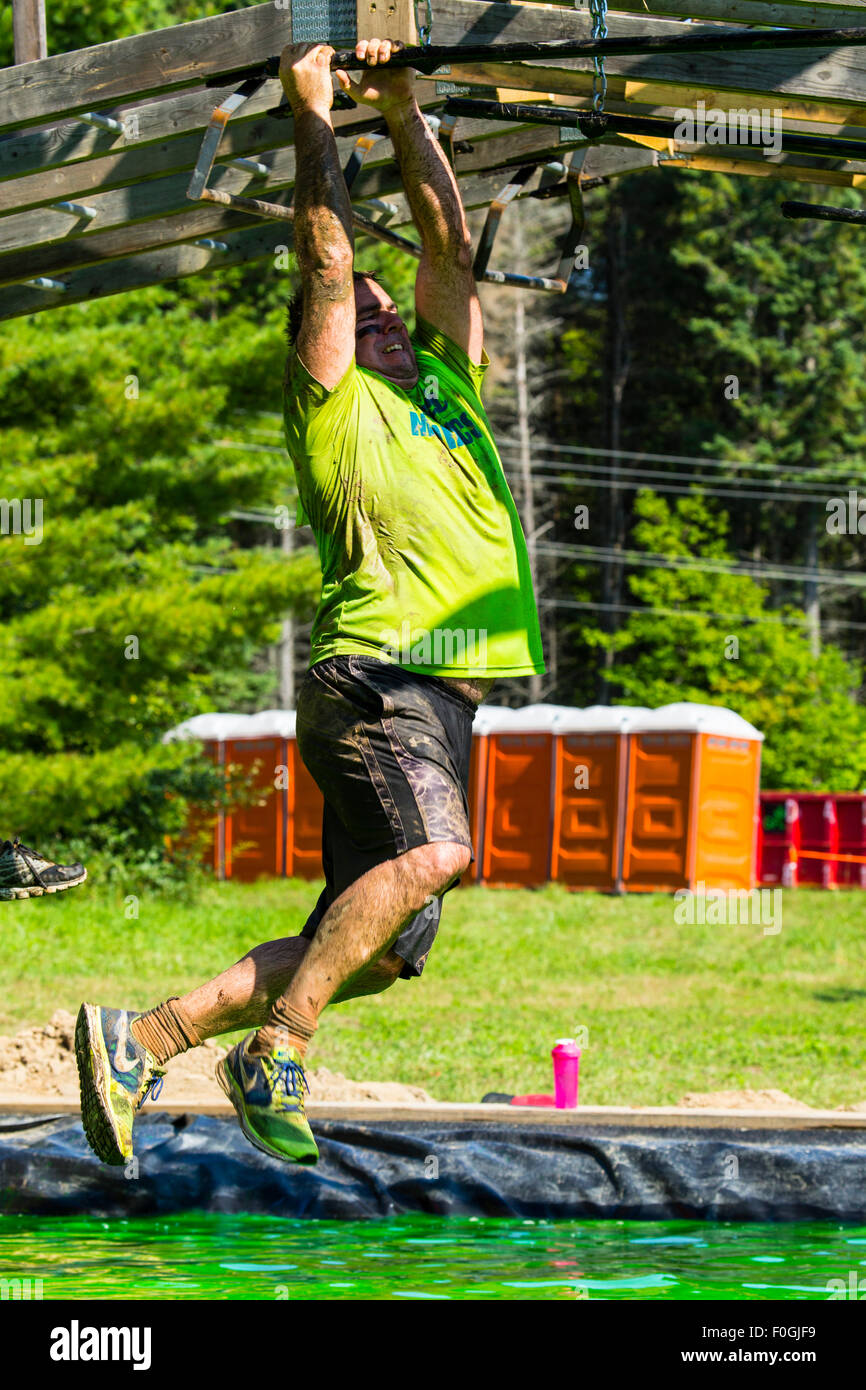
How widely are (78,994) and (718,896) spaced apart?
10991 millimetres

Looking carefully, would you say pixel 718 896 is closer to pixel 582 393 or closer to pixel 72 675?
pixel 72 675

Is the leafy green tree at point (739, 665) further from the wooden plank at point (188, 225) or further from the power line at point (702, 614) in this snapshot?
the wooden plank at point (188, 225)

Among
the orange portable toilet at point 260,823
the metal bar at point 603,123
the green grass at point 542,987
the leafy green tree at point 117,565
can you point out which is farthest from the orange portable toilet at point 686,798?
the metal bar at point 603,123

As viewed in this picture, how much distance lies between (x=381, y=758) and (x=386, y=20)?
73.8 inches

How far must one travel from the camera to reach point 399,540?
3832mm

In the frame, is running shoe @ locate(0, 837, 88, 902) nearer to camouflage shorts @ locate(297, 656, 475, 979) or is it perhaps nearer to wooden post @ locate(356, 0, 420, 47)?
camouflage shorts @ locate(297, 656, 475, 979)

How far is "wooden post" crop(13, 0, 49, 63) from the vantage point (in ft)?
18.2

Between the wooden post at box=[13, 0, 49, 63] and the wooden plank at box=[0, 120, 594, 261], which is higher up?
the wooden post at box=[13, 0, 49, 63]

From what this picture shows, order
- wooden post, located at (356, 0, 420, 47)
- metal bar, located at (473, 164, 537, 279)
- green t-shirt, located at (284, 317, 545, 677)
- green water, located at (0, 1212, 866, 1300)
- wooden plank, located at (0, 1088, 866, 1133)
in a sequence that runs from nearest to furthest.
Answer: green t-shirt, located at (284, 317, 545, 677)
wooden post, located at (356, 0, 420, 47)
green water, located at (0, 1212, 866, 1300)
metal bar, located at (473, 164, 537, 279)
wooden plank, located at (0, 1088, 866, 1133)

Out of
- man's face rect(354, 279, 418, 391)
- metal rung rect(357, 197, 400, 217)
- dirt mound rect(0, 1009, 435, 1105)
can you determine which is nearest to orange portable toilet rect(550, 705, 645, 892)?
dirt mound rect(0, 1009, 435, 1105)

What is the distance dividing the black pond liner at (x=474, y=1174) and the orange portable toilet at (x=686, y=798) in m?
13.8

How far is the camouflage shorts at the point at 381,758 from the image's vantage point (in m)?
3.68

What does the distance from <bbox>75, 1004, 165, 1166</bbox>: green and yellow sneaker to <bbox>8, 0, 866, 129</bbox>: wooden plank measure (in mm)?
2791
